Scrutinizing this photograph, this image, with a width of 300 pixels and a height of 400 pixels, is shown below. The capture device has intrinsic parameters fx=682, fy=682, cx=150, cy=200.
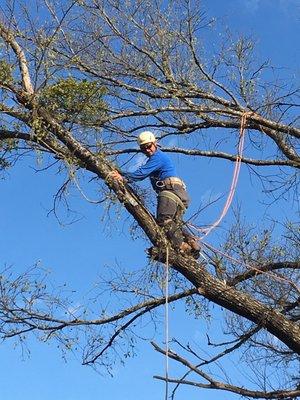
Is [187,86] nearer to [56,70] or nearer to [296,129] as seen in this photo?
[296,129]

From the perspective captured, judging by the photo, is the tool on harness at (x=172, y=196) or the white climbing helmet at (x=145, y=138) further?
the white climbing helmet at (x=145, y=138)

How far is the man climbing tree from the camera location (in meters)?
6.26

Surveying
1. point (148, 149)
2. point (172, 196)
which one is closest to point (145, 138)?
point (148, 149)

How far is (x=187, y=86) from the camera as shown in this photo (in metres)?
9.28

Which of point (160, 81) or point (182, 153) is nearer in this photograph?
point (160, 81)

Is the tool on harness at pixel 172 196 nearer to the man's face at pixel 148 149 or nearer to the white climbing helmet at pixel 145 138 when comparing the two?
the man's face at pixel 148 149

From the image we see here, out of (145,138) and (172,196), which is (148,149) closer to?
(145,138)

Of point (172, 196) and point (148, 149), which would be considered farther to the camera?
point (148, 149)

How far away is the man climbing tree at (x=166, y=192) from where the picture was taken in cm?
626

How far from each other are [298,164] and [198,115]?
4.87 feet

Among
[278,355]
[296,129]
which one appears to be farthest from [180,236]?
[278,355]

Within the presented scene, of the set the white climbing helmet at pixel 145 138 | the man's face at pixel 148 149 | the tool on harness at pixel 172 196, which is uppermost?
the white climbing helmet at pixel 145 138

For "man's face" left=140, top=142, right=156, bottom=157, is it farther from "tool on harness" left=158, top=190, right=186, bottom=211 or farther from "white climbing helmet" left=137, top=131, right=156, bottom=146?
"tool on harness" left=158, top=190, right=186, bottom=211

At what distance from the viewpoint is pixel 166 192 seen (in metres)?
6.60
